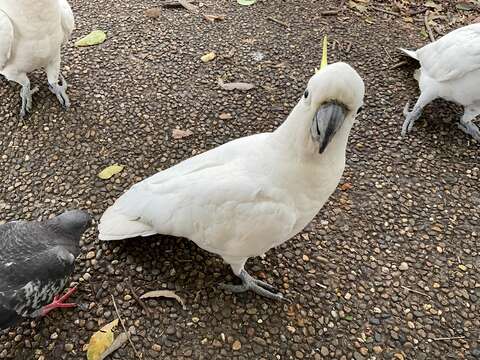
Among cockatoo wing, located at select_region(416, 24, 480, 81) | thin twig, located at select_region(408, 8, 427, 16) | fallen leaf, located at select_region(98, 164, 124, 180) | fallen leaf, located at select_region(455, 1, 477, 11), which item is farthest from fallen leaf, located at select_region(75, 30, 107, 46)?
fallen leaf, located at select_region(455, 1, 477, 11)

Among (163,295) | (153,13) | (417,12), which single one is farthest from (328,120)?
(417,12)

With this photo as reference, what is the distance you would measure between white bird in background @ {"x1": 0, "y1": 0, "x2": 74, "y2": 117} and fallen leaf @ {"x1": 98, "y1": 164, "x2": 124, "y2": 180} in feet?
2.62

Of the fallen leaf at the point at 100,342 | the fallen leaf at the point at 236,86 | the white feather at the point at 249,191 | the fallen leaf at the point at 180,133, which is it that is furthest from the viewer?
the fallen leaf at the point at 236,86

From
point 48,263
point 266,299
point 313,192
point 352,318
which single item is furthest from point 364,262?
point 48,263

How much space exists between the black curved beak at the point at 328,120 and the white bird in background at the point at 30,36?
2.00 m

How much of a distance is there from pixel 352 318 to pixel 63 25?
8.48 ft

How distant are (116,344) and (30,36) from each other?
1.95m

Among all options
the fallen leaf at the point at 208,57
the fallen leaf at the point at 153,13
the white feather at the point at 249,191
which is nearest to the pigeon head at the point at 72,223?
the white feather at the point at 249,191

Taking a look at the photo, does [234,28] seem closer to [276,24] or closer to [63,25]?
[276,24]

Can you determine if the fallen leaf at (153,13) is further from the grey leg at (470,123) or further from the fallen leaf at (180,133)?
the grey leg at (470,123)

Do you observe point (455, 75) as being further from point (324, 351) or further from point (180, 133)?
point (324, 351)

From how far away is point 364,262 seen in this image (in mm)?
2650

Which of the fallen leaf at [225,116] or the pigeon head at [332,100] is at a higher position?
the pigeon head at [332,100]

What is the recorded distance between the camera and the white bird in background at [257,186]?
1770 mm
